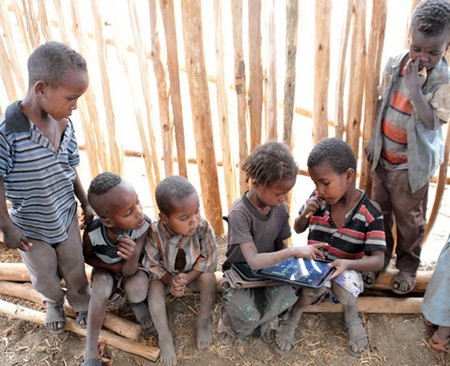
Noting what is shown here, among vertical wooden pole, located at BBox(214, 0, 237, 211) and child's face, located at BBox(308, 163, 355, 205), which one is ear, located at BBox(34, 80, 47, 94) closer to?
vertical wooden pole, located at BBox(214, 0, 237, 211)

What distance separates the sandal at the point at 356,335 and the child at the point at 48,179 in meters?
1.63

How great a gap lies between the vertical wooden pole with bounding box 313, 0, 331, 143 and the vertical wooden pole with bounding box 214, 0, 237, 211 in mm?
634

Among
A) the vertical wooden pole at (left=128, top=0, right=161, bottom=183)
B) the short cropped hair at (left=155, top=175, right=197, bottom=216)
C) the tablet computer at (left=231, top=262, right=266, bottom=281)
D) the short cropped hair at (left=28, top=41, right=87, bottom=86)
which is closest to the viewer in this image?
the short cropped hair at (left=28, top=41, right=87, bottom=86)

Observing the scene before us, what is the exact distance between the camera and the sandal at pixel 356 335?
8.29ft

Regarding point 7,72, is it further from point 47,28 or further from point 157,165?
point 157,165

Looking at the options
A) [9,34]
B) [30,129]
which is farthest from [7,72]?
[30,129]

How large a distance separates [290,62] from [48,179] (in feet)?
5.32

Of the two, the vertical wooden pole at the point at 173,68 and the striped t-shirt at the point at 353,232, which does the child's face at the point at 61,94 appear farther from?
the striped t-shirt at the point at 353,232

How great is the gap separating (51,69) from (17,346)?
1.79 meters

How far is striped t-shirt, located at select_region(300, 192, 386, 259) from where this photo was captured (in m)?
2.39

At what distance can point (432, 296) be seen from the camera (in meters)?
2.50

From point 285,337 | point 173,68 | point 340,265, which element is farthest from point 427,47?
point 285,337

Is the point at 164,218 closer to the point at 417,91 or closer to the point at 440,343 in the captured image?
the point at 417,91

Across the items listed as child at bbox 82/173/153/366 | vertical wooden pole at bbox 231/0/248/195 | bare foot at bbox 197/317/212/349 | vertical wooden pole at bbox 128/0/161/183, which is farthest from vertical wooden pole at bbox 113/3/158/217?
bare foot at bbox 197/317/212/349
